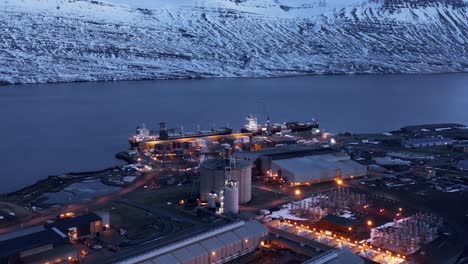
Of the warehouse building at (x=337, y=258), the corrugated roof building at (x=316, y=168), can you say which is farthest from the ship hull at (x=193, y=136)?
the warehouse building at (x=337, y=258)

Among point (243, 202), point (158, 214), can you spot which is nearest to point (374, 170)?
point (243, 202)

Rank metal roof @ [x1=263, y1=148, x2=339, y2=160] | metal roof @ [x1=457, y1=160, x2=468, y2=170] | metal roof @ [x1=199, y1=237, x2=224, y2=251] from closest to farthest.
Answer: metal roof @ [x1=199, y1=237, x2=224, y2=251] → metal roof @ [x1=263, y1=148, x2=339, y2=160] → metal roof @ [x1=457, y1=160, x2=468, y2=170]

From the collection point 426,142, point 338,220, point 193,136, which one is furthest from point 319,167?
point 193,136

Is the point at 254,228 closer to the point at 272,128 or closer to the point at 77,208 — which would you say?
the point at 77,208

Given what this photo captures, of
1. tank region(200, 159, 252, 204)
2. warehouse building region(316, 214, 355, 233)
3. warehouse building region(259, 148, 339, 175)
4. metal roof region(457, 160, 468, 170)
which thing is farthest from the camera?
metal roof region(457, 160, 468, 170)

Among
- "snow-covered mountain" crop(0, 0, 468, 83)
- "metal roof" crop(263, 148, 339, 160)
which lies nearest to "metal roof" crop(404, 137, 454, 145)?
"metal roof" crop(263, 148, 339, 160)

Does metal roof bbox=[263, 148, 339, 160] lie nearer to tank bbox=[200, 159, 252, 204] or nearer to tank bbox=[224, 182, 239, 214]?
tank bbox=[200, 159, 252, 204]

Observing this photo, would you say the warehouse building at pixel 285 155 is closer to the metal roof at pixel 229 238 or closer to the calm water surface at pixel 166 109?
the metal roof at pixel 229 238
